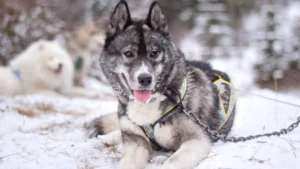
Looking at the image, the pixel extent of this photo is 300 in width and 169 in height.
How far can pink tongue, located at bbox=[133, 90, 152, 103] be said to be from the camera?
99.6 inches

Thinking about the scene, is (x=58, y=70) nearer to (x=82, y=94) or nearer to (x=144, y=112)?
(x=82, y=94)

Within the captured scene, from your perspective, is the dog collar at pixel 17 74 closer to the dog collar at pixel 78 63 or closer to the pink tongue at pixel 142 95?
the dog collar at pixel 78 63

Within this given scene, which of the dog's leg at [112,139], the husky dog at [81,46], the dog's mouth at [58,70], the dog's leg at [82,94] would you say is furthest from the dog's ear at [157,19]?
the husky dog at [81,46]

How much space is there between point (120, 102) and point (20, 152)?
3.24 feet

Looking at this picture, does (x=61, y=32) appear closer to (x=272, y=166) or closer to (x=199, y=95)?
(x=199, y=95)

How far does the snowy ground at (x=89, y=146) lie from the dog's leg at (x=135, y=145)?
9cm

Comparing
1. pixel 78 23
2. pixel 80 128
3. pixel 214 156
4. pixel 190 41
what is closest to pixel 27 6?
pixel 78 23

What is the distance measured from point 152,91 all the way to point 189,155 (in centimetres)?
62

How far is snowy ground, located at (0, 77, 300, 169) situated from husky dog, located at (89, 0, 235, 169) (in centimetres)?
17

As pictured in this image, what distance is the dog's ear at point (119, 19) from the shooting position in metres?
2.71

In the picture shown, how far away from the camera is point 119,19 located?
9.04 feet

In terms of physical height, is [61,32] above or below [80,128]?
above

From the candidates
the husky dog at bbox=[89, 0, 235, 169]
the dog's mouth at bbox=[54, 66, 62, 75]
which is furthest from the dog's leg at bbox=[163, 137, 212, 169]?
the dog's mouth at bbox=[54, 66, 62, 75]

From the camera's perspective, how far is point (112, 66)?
2719mm
